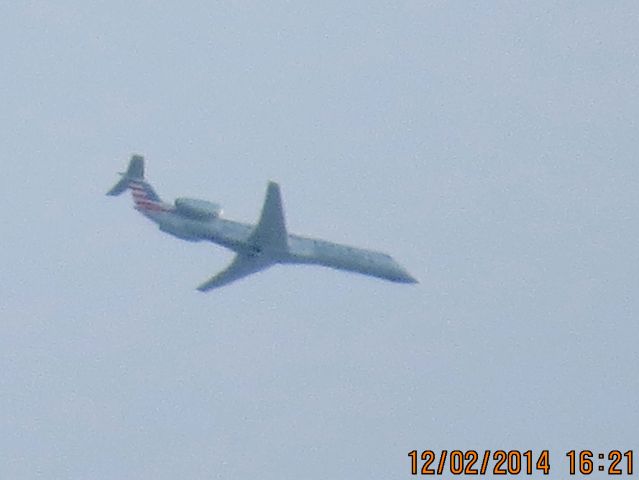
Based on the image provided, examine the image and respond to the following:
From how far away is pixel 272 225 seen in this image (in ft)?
402

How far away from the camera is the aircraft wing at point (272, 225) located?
11938cm

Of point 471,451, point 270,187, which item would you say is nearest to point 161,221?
point 270,187

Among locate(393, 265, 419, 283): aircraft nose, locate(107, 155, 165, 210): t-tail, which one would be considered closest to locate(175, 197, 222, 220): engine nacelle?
locate(107, 155, 165, 210): t-tail

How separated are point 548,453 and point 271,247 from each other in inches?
1166

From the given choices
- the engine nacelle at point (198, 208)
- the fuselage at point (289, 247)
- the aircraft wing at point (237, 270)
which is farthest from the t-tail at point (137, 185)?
the aircraft wing at point (237, 270)

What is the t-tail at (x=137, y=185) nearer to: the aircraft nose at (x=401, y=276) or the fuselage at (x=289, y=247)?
the fuselage at (x=289, y=247)

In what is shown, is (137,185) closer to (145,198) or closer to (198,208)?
(145,198)

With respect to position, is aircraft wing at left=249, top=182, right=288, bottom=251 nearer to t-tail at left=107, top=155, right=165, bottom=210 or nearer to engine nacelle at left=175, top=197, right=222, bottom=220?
engine nacelle at left=175, top=197, right=222, bottom=220

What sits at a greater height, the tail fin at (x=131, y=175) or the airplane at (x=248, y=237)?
the tail fin at (x=131, y=175)

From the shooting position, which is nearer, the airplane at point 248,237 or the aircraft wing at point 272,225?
the aircraft wing at point 272,225

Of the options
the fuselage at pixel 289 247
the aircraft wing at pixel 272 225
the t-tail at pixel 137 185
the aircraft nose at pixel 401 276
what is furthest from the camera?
the aircraft nose at pixel 401 276

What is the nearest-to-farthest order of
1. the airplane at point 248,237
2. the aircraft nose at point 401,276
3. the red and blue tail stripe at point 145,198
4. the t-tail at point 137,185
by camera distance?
the airplane at point 248,237 → the red and blue tail stripe at point 145,198 → the t-tail at point 137,185 → the aircraft nose at point 401,276

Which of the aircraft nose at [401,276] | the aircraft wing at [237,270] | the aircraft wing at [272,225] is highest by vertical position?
the aircraft nose at [401,276]

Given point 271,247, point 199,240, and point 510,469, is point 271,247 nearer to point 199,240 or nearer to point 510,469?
point 199,240
